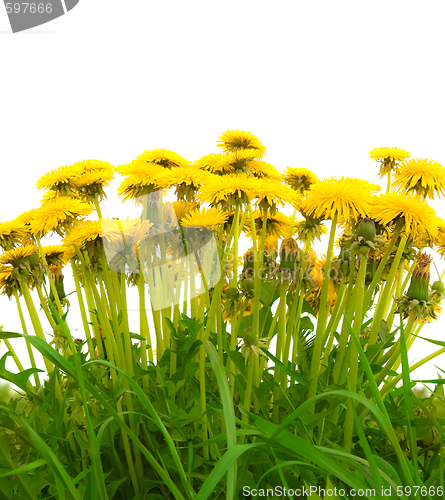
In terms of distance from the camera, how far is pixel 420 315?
1.05 metres

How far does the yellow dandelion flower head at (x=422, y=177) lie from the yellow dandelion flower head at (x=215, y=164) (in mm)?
490

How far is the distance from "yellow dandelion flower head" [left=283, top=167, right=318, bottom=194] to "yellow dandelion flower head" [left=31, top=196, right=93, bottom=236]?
672 millimetres

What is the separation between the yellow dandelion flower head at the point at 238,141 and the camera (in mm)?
1496

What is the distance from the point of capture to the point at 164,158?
134cm

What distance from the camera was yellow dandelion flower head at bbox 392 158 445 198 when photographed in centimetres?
110

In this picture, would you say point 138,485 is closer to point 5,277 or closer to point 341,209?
point 5,277

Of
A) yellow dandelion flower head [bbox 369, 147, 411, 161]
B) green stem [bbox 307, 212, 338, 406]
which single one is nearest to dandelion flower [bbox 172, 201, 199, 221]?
green stem [bbox 307, 212, 338, 406]

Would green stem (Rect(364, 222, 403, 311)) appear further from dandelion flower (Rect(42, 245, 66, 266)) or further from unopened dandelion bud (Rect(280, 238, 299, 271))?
dandelion flower (Rect(42, 245, 66, 266))

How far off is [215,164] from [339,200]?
0.48 metres

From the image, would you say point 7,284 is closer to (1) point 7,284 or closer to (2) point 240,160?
(1) point 7,284

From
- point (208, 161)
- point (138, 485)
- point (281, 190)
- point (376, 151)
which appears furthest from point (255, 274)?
point (376, 151)

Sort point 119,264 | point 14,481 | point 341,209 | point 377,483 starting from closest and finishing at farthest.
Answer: point 377,483, point 14,481, point 341,209, point 119,264

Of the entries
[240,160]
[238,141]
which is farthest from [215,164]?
[238,141]

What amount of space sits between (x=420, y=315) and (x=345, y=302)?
10.2 inches
